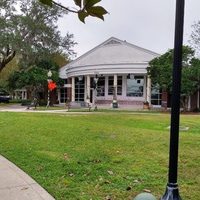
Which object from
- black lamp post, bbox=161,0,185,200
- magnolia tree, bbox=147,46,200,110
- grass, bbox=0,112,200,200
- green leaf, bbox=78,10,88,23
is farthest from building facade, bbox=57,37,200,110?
green leaf, bbox=78,10,88,23

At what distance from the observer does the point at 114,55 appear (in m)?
33.6

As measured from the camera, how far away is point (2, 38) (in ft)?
96.9

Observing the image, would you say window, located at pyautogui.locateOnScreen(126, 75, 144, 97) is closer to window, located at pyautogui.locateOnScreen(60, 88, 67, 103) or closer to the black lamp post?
window, located at pyautogui.locateOnScreen(60, 88, 67, 103)

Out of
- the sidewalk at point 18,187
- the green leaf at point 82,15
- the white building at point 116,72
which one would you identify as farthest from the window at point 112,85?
the green leaf at point 82,15

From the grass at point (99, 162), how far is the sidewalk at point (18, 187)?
14 centimetres

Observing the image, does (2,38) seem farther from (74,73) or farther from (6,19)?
(74,73)

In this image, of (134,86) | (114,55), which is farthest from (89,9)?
(114,55)

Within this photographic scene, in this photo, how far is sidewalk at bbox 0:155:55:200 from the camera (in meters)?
4.09

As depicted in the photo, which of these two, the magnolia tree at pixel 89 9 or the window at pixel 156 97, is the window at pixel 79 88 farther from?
the magnolia tree at pixel 89 9

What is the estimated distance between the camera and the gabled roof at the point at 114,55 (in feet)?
104

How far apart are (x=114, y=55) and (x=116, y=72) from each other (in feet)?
11.8

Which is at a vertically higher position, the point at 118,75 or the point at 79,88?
the point at 118,75

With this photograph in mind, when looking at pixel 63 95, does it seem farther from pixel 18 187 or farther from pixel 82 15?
pixel 82 15

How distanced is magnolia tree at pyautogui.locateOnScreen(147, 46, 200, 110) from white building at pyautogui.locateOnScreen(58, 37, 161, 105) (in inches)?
146
